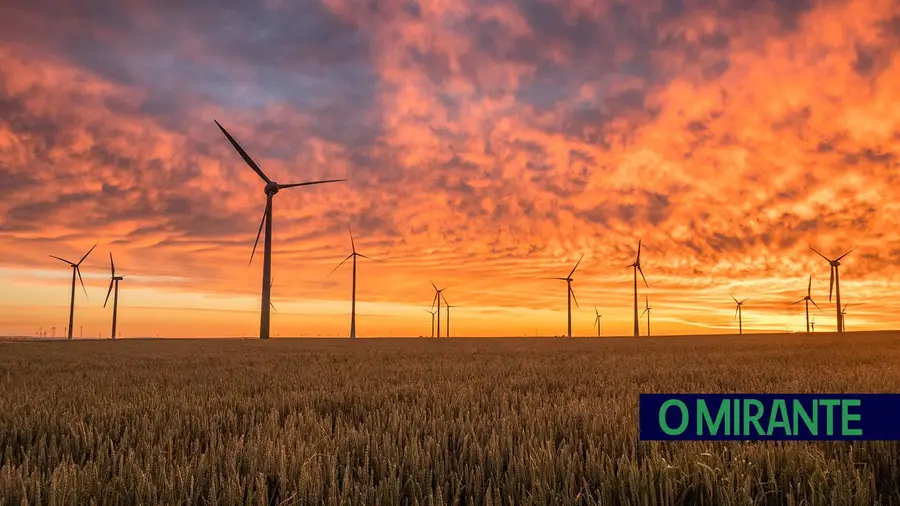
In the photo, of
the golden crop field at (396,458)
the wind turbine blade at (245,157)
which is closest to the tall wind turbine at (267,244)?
the wind turbine blade at (245,157)

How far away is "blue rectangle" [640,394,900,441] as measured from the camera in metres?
4.21

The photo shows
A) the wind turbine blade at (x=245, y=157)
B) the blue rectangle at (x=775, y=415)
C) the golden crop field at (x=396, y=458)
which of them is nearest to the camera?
the golden crop field at (x=396, y=458)

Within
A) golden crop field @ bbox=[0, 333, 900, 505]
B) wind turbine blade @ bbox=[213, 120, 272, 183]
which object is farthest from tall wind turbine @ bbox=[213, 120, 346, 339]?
golden crop field @ bbox=[0, 333, 900, 505]

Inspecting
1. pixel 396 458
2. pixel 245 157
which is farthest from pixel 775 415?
pixel 245 157

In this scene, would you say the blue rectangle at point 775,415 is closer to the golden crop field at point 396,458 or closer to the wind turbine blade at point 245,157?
the golden crop field at point 396,458

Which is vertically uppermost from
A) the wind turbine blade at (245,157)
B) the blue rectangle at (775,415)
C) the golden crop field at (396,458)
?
the wind turbine blade at (245,157)

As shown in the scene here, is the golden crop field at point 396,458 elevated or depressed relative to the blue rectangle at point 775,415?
depressed

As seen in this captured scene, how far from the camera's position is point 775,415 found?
14.5 ft

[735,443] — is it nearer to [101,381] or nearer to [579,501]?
[579,501]

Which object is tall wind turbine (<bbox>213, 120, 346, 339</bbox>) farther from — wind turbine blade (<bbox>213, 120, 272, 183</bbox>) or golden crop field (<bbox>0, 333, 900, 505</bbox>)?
golden crop field (<bbox>0, 333, 900, 505</bbox>)

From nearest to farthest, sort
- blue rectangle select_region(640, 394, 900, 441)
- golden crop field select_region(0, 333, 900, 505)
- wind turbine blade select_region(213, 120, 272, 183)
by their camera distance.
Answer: golden crop field select_region(0, 333, 900, 505) → blue rectangle select_region(640, 394, 900, 441) → wind turbine blade select_region(213, 120, 272, 183)

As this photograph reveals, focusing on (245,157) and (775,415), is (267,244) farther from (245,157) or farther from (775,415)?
(775,415)

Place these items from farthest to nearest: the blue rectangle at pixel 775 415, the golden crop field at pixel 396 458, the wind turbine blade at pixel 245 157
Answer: the wind turbine blade at pixel 245 157 → the blue rectangle at pixel 775 415 → the golden crop field at pixel 396 458

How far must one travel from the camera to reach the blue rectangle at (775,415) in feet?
13.8
